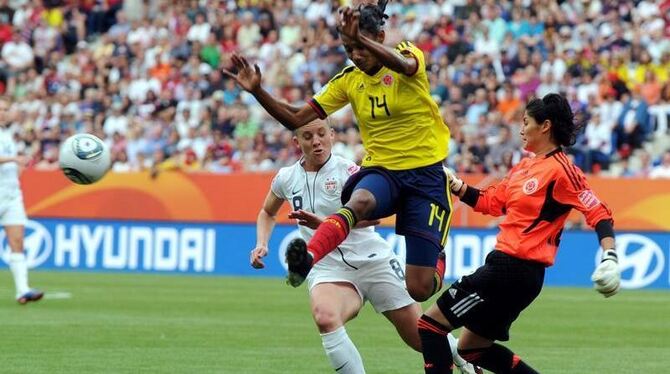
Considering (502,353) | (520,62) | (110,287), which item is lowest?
(110,287)

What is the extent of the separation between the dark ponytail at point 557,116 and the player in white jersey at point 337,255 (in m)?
1.59

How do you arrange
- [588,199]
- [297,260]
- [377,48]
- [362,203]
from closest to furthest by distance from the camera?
[297,260]
[588,199]
[377,48]
[362,203]

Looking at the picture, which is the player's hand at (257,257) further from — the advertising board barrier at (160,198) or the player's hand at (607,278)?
the advertising board barrier at (160,198)

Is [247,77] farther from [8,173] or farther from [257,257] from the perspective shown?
[8,173]

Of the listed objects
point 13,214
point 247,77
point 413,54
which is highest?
point 413,54

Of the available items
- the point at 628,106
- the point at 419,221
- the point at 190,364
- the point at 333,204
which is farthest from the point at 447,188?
the point at 628,106

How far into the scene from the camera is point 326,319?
988 centimetres

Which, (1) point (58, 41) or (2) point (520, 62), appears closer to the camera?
Result: (2) point (520, 62)

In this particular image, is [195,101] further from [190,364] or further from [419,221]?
[419,221]

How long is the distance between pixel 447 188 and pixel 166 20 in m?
25.3

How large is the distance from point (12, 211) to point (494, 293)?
35.6 ft

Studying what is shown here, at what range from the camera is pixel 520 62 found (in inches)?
1102

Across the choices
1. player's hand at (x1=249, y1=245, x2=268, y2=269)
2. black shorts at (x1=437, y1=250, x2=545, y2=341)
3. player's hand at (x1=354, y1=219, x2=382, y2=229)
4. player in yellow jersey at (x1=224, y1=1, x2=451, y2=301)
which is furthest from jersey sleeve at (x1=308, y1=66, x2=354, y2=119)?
black shorts at (x1=437, y1=250, x2=545, y2=341)

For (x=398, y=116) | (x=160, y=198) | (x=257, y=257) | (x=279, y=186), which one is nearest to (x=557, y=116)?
(x=398, y=116)
